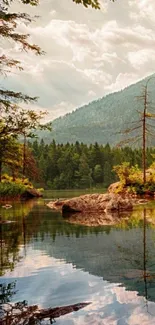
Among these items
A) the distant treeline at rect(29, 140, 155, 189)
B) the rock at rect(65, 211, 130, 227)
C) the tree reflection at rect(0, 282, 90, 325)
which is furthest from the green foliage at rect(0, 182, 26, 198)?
the distant treeline at rect(29, 140, 155, 189)

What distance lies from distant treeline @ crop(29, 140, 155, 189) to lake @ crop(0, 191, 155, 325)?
109 meters

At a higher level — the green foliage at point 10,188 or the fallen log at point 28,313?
the green foliage at point 10,188

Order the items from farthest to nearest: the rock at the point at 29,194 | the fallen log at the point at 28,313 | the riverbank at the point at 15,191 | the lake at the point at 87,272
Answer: the rock at the point at 29,194 < the riverbank at the point at 15,191 < the lake at the point at 87,272 < the fallen log at the point at 28,313

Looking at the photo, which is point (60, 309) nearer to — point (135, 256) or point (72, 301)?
point (72, 301)

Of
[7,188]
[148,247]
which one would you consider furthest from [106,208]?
[7,188]

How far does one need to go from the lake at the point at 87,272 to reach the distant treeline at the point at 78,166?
10882 centimetres

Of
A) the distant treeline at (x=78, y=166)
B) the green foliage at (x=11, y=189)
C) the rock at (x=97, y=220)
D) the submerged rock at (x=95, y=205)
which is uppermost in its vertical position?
the distant treeline at (x=78, y=166)

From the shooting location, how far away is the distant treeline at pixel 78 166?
125 meters

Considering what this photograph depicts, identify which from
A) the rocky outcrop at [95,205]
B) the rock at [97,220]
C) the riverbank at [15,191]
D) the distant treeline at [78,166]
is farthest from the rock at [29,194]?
the distant treeline at [78,166]

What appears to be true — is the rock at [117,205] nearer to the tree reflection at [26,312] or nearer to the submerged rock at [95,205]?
the submerged rock at [95,205]

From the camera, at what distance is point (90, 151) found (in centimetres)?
13338

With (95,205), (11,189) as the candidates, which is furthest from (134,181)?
(95,205)

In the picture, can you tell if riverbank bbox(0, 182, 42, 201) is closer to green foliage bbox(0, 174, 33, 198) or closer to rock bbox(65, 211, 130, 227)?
green foliage bbox(0, 174, 33, 198)

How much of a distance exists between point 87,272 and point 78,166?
4750 inches
